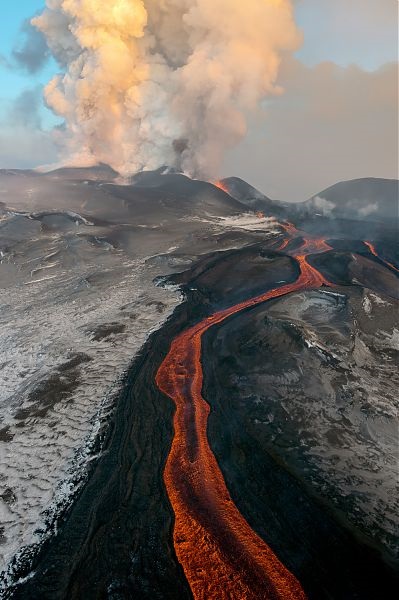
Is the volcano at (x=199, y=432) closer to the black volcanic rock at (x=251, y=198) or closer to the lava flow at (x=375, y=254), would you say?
the lava flow at (x=375, y=254)

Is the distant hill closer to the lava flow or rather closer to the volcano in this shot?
the lava flow

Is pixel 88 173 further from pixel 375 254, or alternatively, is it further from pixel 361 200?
pixel 361 200

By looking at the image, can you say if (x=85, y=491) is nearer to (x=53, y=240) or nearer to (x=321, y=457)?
(x=321, y=457)

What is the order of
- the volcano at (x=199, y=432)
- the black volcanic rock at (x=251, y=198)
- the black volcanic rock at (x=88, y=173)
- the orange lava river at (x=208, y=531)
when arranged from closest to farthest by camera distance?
1. the orange lava river at (x=208, y=531)
2. the volcano at (x=199, y=432)
3. the black volcanic rock at (x=251, y=198)
4. the black volcanic rock at (x=88, y=173)

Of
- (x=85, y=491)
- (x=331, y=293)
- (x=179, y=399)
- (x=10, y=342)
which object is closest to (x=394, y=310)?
(x=331, y=293)

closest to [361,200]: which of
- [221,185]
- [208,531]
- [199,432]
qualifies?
[221,185]

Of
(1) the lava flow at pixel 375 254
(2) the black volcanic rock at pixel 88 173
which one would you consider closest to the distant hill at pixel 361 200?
(1) the lava flow at pixel 375 254
